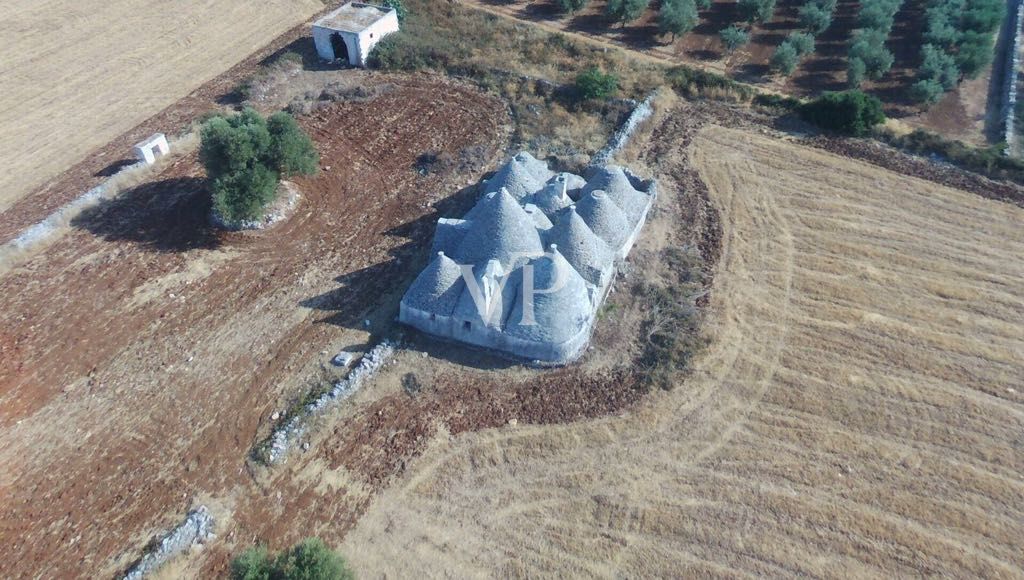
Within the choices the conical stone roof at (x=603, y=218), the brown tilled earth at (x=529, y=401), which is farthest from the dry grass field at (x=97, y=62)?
the conical stone roof at (x=603, y=218)

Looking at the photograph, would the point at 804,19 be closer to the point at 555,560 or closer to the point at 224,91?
the point at 224,91

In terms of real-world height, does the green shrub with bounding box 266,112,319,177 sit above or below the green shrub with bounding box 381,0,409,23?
below

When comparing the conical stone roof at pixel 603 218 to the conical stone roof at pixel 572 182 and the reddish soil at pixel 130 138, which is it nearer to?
the conical stone roof at pixel 572 182

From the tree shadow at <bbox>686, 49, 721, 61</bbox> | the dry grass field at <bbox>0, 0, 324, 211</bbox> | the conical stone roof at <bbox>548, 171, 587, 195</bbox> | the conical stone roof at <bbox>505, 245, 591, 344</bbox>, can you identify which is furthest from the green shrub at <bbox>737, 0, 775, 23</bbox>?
the conical stone roof at <bbox>505, 245, 591, 344</bbox>

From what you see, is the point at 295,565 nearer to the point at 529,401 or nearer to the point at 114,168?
the point at 529,401

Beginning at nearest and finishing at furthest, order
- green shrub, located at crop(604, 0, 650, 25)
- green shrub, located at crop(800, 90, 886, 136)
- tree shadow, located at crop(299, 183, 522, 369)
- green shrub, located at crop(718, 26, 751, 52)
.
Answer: tree shadow, located at crop(299, 183, 522, 369)
green shrub, located at crop(800, 90, 886, 136)
green shrub, located at crop(718, 26, 751, 52)
green shrub, located at crop(604, 0, 650, 25)

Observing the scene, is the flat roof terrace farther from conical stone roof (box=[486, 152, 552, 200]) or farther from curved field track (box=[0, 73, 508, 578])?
conical stone roof (box=[486, 152, 552, 200])
